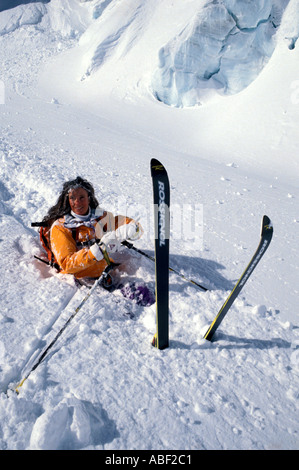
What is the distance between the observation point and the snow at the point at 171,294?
6.19ft

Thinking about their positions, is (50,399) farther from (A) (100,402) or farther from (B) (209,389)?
(B) (209,389)

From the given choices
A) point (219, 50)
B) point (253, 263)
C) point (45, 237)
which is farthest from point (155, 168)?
point (219, 50)

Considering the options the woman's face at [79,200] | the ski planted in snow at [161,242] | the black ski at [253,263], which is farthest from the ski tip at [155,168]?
the woman's face at [79,200]

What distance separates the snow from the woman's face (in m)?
0.75

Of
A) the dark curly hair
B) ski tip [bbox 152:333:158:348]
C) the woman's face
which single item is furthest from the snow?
the woman's face

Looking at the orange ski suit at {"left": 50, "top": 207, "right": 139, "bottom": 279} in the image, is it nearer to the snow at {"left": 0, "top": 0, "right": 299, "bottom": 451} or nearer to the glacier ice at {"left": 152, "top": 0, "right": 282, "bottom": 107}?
the snow at {"left": 0, "top": 0, "right": 299, "bottom": 451}

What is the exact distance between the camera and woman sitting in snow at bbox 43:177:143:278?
296 centimetres

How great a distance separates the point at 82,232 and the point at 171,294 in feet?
3.94

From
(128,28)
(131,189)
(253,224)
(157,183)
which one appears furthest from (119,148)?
(128,28)

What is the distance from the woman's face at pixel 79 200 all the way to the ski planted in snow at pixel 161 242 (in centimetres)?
148

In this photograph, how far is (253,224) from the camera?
5203 mm

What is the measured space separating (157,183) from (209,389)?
151 cm

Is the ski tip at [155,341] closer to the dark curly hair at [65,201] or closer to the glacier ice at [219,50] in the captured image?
the dark curly hair at [65,201]

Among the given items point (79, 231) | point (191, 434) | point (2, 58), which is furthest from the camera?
point (2, 58)
